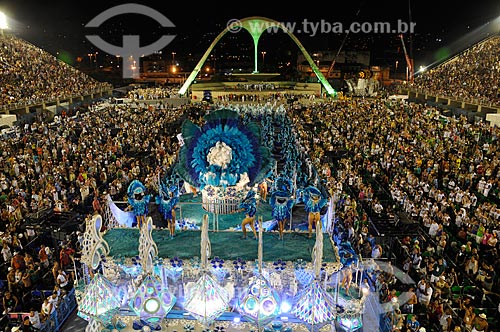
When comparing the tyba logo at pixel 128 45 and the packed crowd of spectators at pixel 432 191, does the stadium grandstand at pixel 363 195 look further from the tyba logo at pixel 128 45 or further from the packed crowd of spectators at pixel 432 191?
the tyba logo at pixel 128 45

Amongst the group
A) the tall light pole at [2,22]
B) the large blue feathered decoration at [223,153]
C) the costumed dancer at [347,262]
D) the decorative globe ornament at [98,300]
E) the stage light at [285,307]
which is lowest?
the stage light at [285,307]

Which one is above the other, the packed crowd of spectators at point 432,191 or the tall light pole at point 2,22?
the tall light pole at point 2,22

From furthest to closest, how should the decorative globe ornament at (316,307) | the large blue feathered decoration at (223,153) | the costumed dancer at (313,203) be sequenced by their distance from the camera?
1. the large blue feathered decoration at (223,153)
2. the costumed dancer at (313,203)
3. the decorative globe ornament at (316,307)

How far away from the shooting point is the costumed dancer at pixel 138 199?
10.1 m

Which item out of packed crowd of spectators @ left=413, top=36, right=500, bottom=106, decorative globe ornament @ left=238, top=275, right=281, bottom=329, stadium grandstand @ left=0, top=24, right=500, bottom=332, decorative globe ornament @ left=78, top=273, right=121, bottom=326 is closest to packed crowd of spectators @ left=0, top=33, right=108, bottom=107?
stadium grandstand @ left=0, top=24, right=500, bottom=332

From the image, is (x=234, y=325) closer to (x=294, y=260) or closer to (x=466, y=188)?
(x=294, y=260)

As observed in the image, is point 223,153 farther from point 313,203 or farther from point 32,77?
point 32,77

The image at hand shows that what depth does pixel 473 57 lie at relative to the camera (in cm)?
5384

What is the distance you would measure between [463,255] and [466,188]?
23.1 feet

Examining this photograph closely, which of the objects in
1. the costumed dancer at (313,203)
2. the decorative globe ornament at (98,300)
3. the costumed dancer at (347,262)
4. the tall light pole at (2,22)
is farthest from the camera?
the tall light pole at (2,22)

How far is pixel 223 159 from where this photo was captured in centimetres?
1262

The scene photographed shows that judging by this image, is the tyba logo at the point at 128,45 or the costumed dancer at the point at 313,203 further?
the tyba logo at the point at 128,45

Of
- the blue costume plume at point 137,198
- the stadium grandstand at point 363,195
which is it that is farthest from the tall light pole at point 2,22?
the blue costume plume at point 137,198

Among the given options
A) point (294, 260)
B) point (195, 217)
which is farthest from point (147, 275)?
point (195, 217)
